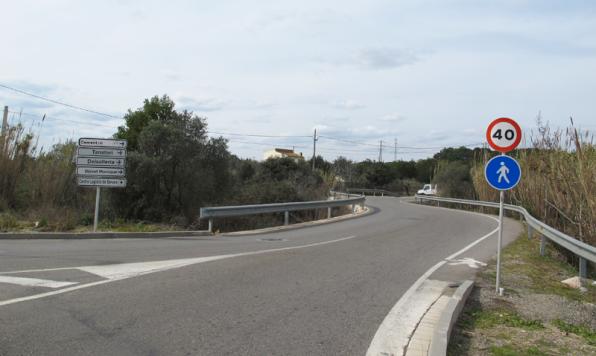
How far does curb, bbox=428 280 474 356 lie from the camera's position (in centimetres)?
519

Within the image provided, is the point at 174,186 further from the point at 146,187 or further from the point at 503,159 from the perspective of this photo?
the point at 503,159

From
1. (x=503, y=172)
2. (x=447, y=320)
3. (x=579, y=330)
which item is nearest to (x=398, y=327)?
(x=447, y=320)

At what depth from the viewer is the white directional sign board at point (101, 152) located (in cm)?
1507

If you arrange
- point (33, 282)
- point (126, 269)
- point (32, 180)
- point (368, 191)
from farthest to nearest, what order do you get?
point (368, 191) < point (32, 180) < point (126, 269) < point (33, 282)

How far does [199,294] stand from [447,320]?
338 cm

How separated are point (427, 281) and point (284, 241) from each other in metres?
5.90

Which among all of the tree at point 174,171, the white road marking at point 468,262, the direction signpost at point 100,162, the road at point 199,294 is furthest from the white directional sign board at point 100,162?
the white road marking at point 468,262

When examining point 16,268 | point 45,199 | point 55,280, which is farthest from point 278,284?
point 45,199

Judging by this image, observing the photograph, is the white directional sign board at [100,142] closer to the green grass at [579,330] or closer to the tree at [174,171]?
the tree at [174,171]

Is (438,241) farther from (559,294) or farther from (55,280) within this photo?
(55,280)

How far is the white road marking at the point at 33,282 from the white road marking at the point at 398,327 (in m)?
4.56

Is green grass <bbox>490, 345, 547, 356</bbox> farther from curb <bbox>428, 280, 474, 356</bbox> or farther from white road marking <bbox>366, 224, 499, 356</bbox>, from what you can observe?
white road marking <bbox>366, 224, 499, 356</bbox>

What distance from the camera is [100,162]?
15.2m

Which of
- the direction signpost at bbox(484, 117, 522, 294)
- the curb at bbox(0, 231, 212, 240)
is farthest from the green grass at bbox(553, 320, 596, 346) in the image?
the curb at bbox(0, 231, 212, 240)
